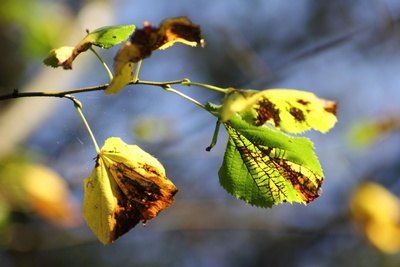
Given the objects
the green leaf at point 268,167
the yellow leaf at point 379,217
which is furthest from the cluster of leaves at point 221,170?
the yellow leaf at point 379,217

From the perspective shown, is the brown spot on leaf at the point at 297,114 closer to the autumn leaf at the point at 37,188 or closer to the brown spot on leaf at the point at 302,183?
the brown spot on leaf at the point at 302,183

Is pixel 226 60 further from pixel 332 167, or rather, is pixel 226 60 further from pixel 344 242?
pixel 332 167

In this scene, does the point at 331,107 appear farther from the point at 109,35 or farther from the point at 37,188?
the point at 37,188

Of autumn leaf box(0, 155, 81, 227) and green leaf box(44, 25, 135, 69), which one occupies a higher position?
green leaf box(44, 25, 135, 69)

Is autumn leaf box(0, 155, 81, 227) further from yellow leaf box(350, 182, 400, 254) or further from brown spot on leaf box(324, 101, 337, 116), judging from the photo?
brown spot on leaf box(324, 101, 337, 116)

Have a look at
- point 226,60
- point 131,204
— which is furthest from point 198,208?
point 131,204

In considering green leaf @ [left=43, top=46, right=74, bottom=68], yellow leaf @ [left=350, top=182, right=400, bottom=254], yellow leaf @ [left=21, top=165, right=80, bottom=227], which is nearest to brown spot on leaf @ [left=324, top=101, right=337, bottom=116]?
green leaf @ [left=43, top=46, right=74, bottom=68]

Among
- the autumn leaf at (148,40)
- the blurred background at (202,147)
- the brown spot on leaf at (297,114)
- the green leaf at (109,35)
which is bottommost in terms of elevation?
the blurred background at (202,147)
